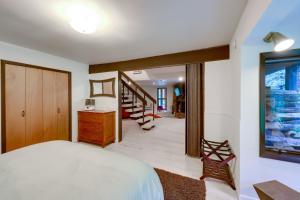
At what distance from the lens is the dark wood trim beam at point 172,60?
2.55m

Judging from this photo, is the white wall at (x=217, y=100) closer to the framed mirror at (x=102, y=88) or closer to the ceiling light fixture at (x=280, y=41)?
the ceiling light fixture at (x=280, y=41)

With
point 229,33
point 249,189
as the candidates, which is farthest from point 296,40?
point 249,189

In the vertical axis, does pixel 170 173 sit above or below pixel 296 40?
below

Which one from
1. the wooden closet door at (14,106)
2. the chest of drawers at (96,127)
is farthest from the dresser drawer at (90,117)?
the wooden closet door at (14,106)

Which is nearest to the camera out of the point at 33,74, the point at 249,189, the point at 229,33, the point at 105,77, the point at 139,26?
the point at 249,189

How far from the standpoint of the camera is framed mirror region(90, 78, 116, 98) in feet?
12.2

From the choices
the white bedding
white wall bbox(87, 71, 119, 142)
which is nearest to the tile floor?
white wall bbox(87, 71, 119, 142)

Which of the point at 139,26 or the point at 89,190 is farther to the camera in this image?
the point at 139,26

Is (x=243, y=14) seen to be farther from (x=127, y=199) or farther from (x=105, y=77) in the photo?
(x=105, y=77)

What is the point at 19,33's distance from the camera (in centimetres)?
205

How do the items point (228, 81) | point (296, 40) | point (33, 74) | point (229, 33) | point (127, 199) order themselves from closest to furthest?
point (127, 199) → point (296, 40) → point (229, 33) → point (228, 81) → point (33, 74)

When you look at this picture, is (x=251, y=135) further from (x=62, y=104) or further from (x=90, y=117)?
(x=62, y=104)

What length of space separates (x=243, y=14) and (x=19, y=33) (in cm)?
297

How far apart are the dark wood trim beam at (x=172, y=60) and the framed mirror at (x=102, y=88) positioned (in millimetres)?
307
